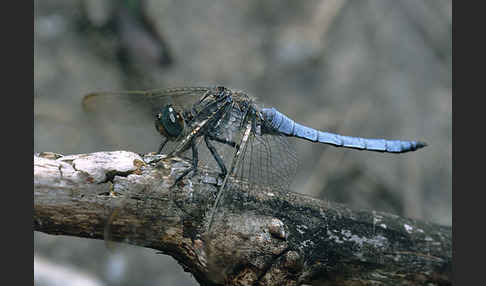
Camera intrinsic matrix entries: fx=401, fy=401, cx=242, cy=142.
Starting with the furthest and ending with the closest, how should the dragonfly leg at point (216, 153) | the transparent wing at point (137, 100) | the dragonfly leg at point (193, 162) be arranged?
the transparent wing at point (137, 100)
the dragonfly leg at point (216, 153)
the dragonfly leg at point (193, 162)

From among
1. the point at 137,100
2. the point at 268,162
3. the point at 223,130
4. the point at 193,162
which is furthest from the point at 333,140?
the point at 137,100

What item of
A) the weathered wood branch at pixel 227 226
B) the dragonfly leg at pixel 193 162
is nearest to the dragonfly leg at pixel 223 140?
the dragonfly leg at pixel 193 162

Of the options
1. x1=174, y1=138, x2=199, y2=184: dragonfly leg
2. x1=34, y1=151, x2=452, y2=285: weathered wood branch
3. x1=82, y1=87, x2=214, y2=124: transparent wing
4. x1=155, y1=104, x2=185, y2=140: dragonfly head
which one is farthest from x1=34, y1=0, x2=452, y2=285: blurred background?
x1=34, y1=151, x2=452, y2=285: weathered wood branch

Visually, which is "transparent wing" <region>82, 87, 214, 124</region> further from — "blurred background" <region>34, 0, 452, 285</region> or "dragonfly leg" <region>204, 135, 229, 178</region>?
"blurred background" <region>34, 0, 452, 285</region>

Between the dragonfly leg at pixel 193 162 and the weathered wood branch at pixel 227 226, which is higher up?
the dragonfly leg at pixel 193 162

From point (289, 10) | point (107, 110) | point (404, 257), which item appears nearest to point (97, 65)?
point (107, 110)

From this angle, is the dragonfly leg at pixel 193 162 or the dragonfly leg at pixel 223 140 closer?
the dragonfly leg at pixel 193 162

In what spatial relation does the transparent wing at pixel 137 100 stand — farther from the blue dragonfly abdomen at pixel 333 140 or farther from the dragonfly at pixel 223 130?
the blue dragonfly abdomen at pixel 333 140

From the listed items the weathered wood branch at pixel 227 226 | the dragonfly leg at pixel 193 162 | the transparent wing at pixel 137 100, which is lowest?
the weathered wood branch at pixel 227 226
